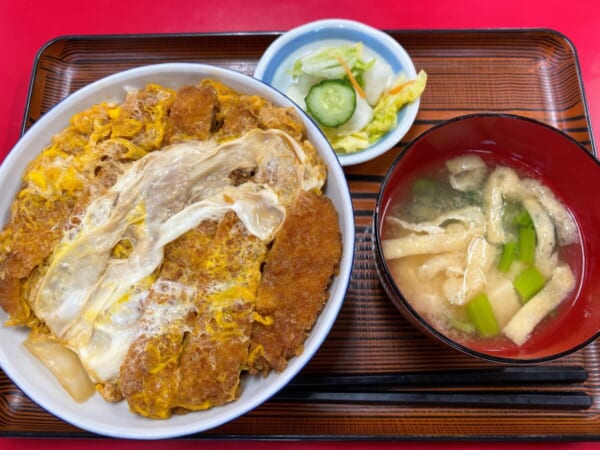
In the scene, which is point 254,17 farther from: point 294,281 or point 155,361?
point 155,361

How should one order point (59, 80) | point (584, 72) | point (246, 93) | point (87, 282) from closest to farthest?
point (87, 282)
point (246, 93)
point (59, 80)
point (584, 72)

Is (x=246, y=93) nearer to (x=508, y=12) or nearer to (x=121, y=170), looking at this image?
(x=121, y=170)

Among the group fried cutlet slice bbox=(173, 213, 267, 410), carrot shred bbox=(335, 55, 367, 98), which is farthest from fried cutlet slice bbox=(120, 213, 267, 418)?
carrot shred bbox=(335, 55, 367, 98)

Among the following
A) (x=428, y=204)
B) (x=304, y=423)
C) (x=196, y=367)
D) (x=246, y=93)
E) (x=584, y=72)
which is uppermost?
(x=246, y=93)

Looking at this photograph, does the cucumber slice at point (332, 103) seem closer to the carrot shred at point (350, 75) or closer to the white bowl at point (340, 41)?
the carrot shred at point (350, 75)

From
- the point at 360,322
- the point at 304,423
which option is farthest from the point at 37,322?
the point at 360,322

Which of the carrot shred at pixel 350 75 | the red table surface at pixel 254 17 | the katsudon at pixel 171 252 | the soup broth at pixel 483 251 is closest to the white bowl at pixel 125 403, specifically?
the katsudon at pixel 171 252

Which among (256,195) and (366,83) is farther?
(366,83)
